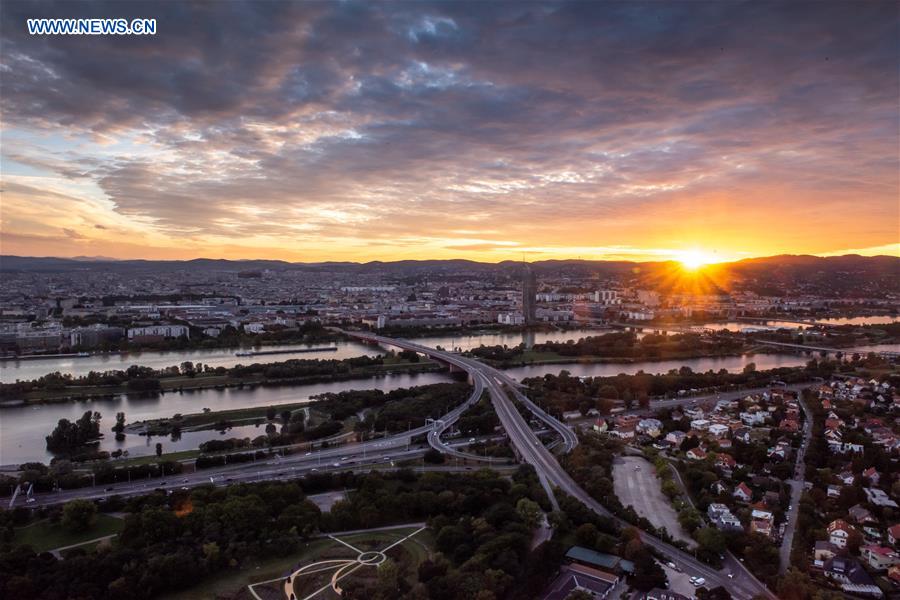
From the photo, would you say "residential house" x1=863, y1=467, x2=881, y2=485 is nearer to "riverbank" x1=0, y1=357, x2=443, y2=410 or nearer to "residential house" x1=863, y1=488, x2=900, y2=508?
"residential house" x1=863, y1=488, x2=900, y2=508

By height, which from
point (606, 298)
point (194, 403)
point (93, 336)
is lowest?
point (194, 403)

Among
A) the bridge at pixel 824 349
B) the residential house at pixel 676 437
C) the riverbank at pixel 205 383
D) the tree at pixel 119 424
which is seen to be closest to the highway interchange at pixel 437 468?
the residential house at pixel 676 437

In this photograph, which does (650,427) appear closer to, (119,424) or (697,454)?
(697,454)

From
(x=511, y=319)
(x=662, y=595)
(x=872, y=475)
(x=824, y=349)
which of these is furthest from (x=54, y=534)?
(x=511, y=319)

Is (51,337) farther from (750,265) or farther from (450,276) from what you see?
(750,265)

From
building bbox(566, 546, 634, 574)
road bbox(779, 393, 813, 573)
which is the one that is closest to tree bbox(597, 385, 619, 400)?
road bbox(779, 393, 813, 573)

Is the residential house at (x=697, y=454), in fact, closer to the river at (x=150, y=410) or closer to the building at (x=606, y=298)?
the river at (x=150, y=410)

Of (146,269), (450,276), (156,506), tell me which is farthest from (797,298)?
(146,269)
